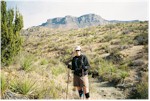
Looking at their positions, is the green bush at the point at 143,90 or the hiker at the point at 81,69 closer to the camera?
the hiker at the point at 81,69

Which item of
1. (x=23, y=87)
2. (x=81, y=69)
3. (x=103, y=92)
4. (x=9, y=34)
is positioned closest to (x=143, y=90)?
(x=103, y=92)

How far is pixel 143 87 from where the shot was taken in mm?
11422

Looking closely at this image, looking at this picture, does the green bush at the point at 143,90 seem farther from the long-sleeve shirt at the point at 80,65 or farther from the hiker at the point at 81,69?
the long-sleeve shirt at the point at 80,65

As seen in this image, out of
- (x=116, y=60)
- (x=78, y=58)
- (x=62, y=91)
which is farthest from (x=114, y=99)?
(x=116, y=60)

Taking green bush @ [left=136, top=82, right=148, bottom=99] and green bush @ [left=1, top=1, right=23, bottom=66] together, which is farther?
green bush @ [left=1, top=1, right=23, bottom=66]

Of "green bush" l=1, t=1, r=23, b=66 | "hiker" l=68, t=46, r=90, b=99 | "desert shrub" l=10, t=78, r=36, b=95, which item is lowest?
"desert shrub" l=10, t=78, r=36, b=95

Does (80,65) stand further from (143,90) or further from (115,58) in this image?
(115,58)

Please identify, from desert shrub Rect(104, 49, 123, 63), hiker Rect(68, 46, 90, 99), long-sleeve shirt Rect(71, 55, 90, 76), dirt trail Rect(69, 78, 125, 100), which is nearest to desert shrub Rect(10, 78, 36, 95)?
dirt trail Rect(69, 78, 125, 100)

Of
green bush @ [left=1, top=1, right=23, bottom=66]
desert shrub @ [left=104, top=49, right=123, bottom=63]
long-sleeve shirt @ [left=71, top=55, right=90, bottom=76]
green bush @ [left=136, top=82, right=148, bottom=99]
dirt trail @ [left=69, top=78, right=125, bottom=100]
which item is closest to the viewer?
long-sleeve shirt @ [left=71, top=55, right=90, bottom=76]

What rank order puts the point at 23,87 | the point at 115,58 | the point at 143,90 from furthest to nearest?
the point at 115,58
the point at 143,90
the point at 23,87

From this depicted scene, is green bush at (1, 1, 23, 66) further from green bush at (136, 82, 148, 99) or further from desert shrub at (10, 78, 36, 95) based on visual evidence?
green bush at (136, 82, 148, 99)

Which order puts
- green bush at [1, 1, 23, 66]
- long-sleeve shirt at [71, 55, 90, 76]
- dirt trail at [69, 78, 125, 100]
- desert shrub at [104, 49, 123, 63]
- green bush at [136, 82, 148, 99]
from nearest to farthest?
1. long-sleeve shirt at [71, 55, 90, 76]
2. green bush at [136, 82, 148, 99]
3. dirt trail at [69, 78, 125, 100]
4. green bush at [1, 1, 23, 66]
5. desert shrub at [104, 49, 123, 63]

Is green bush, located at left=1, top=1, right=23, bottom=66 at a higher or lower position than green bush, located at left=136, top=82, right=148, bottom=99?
higher

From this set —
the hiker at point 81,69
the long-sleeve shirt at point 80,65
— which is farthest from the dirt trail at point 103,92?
the long-sleeve shirt at point 80,65
